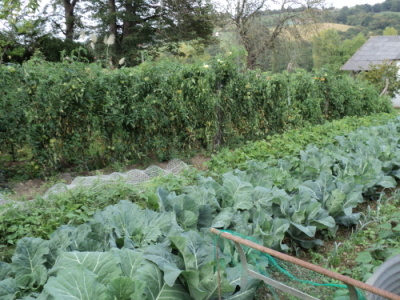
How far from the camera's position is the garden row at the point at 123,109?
5.42 meters

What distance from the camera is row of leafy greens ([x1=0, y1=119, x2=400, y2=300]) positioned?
2049 mm

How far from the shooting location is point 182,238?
2336 mm

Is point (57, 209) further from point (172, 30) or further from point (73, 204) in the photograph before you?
point (172, 30)

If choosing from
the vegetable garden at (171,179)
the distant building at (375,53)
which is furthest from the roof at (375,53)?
the vegetable garden at (171,179)

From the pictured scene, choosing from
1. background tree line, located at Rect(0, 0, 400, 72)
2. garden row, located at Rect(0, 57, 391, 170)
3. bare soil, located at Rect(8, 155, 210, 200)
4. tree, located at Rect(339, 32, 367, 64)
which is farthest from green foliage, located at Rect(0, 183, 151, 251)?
tree, located at Rect(339, 32, 367, 64)

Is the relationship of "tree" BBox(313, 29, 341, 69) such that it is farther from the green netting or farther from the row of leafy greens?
the green netting

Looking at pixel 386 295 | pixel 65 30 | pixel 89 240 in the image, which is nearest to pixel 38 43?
pixel 65 30

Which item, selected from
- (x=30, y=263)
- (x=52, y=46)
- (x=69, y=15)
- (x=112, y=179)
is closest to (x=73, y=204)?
(x=112, y=179)

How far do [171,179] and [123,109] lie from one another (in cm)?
262

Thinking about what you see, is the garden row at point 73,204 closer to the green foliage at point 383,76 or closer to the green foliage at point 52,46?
the green foliage at point 52,46

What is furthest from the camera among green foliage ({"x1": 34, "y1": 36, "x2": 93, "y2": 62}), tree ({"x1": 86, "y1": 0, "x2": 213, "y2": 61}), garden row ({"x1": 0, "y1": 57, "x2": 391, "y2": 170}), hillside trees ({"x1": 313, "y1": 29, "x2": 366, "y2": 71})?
hillside trees ({"x1": 313, "y1": 29, "x2": 366, "y2": 71})

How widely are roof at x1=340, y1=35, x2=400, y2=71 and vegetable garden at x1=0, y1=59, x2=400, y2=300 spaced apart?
2728cm

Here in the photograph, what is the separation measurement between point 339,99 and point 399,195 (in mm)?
7304

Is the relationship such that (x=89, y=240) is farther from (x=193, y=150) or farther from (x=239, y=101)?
(x=239, y=101)
